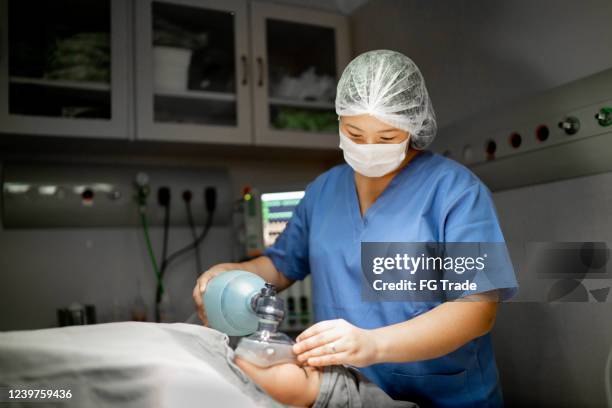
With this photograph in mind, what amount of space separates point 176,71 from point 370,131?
3.30ft

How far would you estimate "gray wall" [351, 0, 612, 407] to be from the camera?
838 mm

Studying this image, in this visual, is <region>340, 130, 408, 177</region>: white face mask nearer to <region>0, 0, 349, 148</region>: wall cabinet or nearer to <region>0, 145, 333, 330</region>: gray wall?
<region>0, 0, 349, 148</region>: wall cabinet

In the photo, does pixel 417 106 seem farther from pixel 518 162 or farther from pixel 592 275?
pixel 592 275

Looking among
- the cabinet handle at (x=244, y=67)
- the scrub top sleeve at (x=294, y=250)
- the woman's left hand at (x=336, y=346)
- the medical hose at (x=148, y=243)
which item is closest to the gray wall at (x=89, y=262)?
the medical hose at (x=148, y=243)

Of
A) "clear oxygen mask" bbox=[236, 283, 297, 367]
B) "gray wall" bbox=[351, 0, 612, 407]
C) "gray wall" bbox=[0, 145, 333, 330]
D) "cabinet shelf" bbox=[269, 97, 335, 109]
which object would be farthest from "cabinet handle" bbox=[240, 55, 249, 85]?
"clear oxygen mask" bbox=[236, 283, 297, 367]

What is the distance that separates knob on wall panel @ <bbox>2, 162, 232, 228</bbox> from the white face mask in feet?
3.51

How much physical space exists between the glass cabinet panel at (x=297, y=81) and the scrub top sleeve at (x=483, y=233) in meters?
0.88

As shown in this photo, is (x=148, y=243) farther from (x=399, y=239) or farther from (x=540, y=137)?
(x=540, y=137)

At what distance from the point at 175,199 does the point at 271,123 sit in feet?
1.38

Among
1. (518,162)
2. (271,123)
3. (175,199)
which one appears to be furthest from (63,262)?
(518,162)

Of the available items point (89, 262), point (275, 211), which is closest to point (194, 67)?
point (275, 211)

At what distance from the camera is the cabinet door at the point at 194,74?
61.3 inches

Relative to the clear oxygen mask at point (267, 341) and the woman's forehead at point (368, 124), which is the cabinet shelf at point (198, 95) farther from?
the clear oxygen mask at point (267, 341)

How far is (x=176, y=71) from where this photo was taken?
5.54 feet
